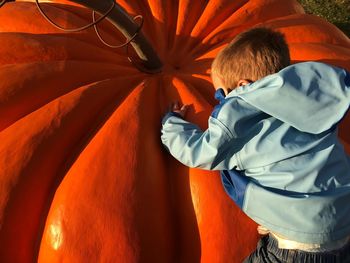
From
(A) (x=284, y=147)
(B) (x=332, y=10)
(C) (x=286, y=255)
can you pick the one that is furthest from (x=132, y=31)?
(B) (x=332, y=10)

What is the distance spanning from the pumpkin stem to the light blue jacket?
2.21 feet

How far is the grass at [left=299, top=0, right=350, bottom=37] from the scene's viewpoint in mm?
4523

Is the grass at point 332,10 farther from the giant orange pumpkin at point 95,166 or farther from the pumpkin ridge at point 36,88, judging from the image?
the pumpkin ridge at point 36,88

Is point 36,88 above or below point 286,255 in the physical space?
above

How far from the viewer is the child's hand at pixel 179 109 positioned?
2.13 meters

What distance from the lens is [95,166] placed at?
1.99m

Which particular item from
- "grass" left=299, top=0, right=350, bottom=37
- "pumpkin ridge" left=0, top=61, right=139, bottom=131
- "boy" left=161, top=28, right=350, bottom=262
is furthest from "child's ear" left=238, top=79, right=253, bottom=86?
"grass" left=299, top=0, right=350, bottom=37

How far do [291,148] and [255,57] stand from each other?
0.36m

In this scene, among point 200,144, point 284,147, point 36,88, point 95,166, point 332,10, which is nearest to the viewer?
point 284,147

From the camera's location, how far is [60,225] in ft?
6.27

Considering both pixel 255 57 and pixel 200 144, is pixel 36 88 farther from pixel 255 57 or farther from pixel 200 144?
pixel 255 57

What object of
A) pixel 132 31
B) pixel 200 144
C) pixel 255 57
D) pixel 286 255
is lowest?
pixel 286 255

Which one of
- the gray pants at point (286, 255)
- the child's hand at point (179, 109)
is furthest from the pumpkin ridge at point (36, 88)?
the gray pants at point (286, 255)

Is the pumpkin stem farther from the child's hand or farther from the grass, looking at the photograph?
the grass
